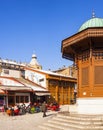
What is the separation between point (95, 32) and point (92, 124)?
6.44 meters

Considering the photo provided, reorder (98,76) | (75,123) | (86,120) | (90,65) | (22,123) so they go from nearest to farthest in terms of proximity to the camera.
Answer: (86,120) → (75,123) → (98,76) → (90,65) → (22,123)

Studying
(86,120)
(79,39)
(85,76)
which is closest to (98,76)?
(85,76)

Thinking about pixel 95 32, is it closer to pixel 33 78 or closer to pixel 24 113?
pixel 24 113

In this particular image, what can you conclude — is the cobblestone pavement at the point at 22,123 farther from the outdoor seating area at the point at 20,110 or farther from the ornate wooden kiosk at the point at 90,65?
the ornate wooden kiosk at the point at 90,65

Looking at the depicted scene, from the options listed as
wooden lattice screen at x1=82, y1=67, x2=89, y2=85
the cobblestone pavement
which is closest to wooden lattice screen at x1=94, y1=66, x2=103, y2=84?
wooden lattice screen at x1=82, y1=67, x2=89, y2=85

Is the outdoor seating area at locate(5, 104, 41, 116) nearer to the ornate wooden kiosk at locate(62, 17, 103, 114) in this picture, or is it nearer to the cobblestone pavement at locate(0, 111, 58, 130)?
the cobblestone pavement at locate(0, 111, 58, 130)

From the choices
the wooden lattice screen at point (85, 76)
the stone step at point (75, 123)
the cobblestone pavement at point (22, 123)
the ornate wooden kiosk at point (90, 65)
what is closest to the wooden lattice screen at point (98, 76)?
the ornate wooden kiosk at point (90, 65)

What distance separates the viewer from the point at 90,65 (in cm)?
1944

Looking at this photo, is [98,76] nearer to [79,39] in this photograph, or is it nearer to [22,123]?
[79,39]

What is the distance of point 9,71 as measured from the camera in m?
40.9

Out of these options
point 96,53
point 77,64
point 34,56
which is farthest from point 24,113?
point 34,56

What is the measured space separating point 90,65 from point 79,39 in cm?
208

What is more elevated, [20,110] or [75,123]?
[75,123]

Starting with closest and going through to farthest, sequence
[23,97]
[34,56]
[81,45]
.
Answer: [81,45] → [23,97] → [34,56]
